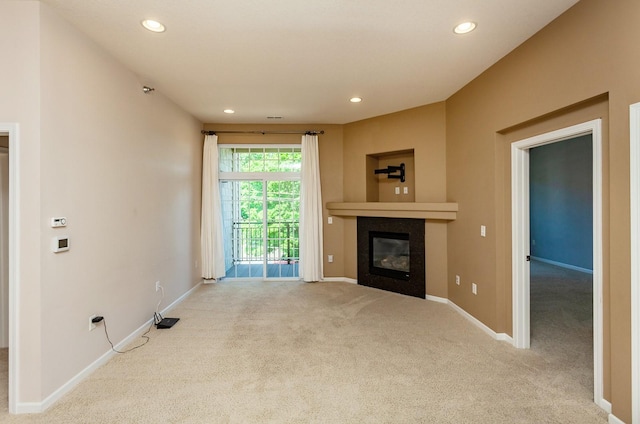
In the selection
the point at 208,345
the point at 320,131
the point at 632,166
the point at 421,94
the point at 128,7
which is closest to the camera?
the point at 632,166

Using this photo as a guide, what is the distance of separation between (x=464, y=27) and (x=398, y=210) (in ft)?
8.24

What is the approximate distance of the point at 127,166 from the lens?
3029 millimetres

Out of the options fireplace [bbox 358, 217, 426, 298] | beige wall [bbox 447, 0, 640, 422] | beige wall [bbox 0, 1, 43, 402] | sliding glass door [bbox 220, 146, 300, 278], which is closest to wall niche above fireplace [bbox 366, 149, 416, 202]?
fireplace [bbox 358, 217, 426, 298]

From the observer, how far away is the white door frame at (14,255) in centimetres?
200

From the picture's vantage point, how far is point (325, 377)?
7.82 ft

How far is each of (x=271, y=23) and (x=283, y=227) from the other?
3624 mm

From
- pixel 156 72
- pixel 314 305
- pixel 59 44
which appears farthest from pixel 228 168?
pixel 59 44

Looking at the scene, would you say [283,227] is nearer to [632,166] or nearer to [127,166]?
[127,166]

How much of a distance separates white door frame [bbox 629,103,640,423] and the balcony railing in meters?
4.37

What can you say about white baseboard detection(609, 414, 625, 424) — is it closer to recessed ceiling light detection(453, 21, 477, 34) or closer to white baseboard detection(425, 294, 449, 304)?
white baseboard detection(425, 294, 449, 304)

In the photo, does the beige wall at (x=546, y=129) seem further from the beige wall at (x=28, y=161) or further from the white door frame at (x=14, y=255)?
the white door frame at (x=14, y=255)

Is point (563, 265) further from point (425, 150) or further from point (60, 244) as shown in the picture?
point (60, 244)

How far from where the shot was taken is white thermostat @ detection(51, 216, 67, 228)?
2134 millimetres

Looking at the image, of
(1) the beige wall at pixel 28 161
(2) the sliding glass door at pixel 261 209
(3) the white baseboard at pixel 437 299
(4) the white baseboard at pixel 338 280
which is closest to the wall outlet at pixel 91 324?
(1) the beige wall at pixel 28 161
